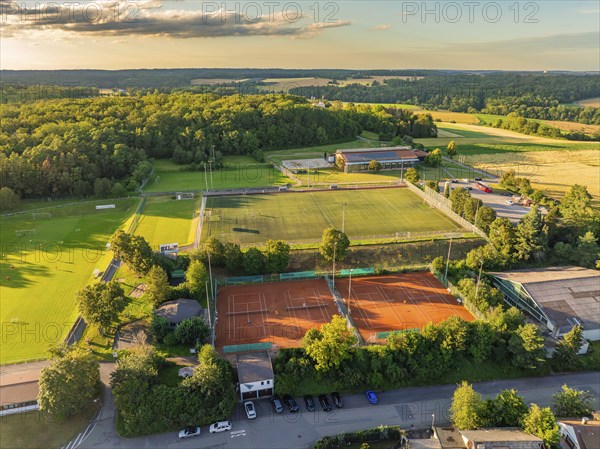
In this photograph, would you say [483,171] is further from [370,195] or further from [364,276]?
[364,276]

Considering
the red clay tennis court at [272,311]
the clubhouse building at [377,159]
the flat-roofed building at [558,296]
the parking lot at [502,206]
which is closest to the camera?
the flat-roofed building at [558,296]

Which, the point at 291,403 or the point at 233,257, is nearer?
the point at 291,403

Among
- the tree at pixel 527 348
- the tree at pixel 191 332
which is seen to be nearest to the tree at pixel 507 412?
the tree at pixel 527 348

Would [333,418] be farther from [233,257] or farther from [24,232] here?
[24,232]

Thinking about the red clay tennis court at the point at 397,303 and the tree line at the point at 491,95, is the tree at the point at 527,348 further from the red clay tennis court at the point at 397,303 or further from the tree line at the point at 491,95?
the tree line at the point at 491,95

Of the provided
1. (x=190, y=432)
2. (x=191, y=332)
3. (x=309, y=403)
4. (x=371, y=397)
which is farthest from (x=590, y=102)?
Result: (x=190, y=432)

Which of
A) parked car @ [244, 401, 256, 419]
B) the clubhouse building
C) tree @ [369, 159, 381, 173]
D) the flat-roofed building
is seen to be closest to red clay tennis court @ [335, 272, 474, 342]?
the flat-roofed building

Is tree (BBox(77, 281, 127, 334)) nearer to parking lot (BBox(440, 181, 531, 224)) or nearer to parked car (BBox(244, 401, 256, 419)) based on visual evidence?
parked car (BBox(244, 401, 256, 419))
